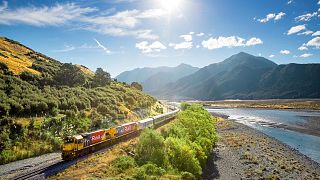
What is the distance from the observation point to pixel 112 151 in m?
39.8

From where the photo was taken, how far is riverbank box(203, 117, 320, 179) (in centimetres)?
4428

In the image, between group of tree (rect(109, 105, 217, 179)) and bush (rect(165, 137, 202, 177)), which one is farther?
bush (rect(165, 137, 202, 177))

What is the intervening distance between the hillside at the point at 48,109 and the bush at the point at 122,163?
43.3 ft

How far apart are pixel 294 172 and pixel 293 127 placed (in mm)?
53527

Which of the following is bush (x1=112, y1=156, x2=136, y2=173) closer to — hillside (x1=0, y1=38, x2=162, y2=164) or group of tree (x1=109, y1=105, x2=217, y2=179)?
group of tree (x1=109, y1=105, x2=217, y2=179)

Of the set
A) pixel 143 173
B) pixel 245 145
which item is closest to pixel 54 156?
pixel 143 173

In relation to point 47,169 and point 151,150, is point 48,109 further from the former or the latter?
point 151,150

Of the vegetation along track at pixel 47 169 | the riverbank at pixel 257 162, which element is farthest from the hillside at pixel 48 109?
the riverbank at pixel 257 162

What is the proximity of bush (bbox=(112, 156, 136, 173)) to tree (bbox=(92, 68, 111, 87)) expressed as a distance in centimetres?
6044

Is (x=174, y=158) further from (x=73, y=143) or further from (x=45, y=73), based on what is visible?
(x=45, y=73)

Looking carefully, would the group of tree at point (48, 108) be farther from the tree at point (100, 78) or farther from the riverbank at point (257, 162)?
the riverbank at point (257, 162)

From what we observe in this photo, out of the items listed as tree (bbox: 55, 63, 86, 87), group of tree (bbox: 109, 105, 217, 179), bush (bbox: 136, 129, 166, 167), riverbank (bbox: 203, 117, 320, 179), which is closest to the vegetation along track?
group of tree (bbox: 109, 105, 217, 179)

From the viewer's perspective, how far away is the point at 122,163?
32781mm

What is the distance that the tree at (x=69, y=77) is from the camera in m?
80.6
